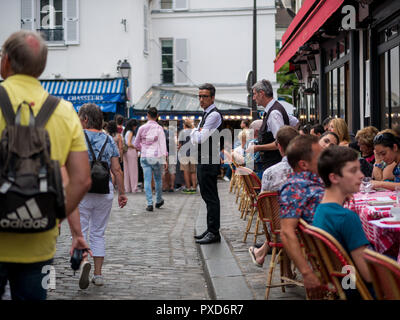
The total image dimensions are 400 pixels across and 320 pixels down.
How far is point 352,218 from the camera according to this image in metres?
3.18

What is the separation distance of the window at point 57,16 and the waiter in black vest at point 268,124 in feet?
62.8

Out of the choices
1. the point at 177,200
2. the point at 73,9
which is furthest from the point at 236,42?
the point at 177,200

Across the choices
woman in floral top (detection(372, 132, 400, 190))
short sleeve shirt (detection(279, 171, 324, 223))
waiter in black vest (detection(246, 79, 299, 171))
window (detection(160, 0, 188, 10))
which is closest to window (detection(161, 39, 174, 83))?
window (detection(160, 0, 188, 10))

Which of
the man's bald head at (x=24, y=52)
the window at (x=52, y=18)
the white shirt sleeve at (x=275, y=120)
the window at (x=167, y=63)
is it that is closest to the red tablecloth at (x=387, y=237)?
the man's bald head at (x=24, y=52)

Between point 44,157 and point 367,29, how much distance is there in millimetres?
8090

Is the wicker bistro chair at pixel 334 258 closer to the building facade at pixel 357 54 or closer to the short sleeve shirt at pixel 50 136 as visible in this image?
the short sleeve shirt at pixel 50 136

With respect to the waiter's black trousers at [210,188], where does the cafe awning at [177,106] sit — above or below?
above

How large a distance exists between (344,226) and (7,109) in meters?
1.85

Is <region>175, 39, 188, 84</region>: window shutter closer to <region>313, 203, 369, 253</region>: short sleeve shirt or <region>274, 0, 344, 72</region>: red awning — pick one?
→ <region>274, 0, 344, 72</region>: red awning

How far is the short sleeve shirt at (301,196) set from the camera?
12.3ft

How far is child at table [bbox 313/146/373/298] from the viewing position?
315cm

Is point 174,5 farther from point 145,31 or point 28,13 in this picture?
point 28,13
